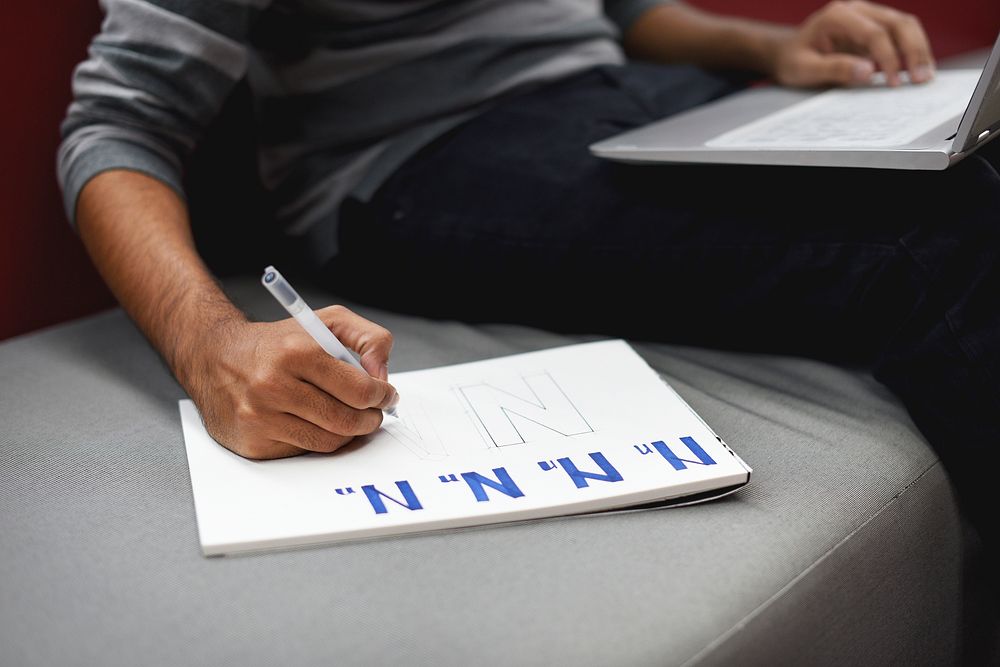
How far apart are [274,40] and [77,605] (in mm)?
573

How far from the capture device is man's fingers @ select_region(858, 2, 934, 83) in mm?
844

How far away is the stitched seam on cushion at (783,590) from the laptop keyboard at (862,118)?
22 centimetres

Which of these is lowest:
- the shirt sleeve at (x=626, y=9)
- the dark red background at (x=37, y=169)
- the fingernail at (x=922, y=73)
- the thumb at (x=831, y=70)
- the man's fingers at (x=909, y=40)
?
the dark red background at (x=37, y=169)

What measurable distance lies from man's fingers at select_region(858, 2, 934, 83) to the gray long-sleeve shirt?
28cm

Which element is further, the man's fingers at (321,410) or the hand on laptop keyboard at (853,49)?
the hand on laptop keyboard at (853,49)

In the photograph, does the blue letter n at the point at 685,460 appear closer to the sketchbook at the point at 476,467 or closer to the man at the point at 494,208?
the sketchbook at the point at 476,467

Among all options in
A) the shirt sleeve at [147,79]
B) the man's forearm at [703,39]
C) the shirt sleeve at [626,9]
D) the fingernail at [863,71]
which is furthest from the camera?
the shirt sleeve at [626,9]

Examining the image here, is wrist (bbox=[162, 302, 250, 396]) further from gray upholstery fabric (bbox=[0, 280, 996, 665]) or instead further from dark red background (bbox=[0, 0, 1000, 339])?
dark red background (bbox=[0, 0, 1000, 339])

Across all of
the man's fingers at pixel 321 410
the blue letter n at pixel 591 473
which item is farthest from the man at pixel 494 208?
the blue letter n at pixel 591 473

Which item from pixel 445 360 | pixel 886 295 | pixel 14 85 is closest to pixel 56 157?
pixel 14 85

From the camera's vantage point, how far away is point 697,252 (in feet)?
2.11

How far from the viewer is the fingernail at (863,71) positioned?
83cm

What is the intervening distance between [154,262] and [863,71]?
0.66m

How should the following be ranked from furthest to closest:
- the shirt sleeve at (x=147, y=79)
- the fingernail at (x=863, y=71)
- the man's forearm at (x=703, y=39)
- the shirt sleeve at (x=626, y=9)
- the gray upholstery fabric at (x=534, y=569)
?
1. the shirt sleeve at (x=626, y=9)
2. the man's forearm at (x=703, y=39)
3. the fingernail at (x=863, y=71)
4. the shirt sleeve at (x=147, y=79)
5. the gray upholstery fabric at (x=534, y=569)
